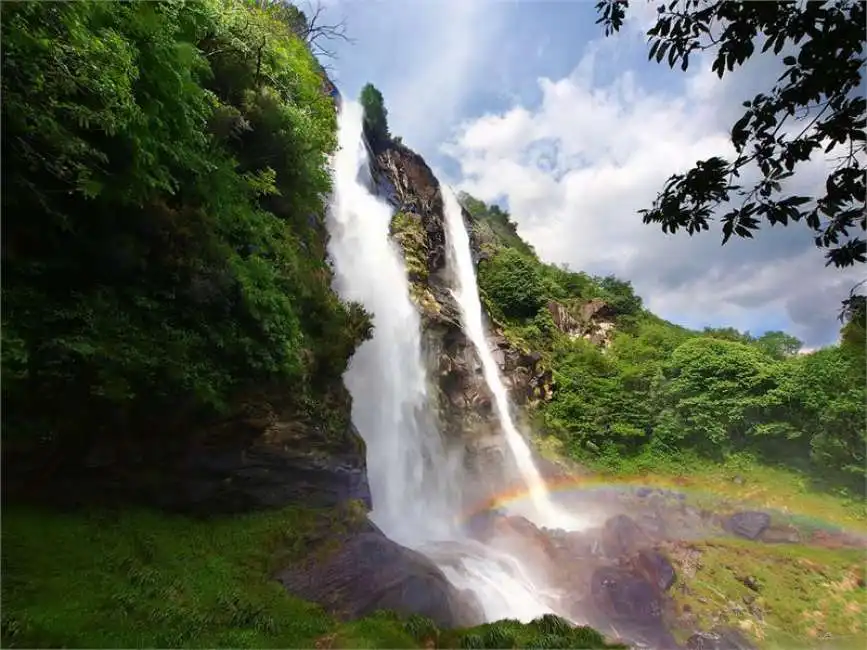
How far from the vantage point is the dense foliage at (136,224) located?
4965mm

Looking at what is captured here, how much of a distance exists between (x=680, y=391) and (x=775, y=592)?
533 inches

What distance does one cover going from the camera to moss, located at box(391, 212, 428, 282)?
25688 millimetres

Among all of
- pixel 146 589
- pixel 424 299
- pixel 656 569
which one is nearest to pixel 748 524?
pixel 656 569

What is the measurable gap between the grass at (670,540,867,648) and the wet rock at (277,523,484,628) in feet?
31.0

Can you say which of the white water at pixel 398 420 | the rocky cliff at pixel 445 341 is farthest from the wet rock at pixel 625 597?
the rocky cliff at pixel 445 341

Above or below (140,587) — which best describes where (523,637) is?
→ below

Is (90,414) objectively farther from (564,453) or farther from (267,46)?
(564,453)

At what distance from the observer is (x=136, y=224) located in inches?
261

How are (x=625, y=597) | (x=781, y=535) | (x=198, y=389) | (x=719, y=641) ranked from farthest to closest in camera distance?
(x=781, y=535) → (x=625, y=597) → (x=719, y=641) → (x=198, y=389)

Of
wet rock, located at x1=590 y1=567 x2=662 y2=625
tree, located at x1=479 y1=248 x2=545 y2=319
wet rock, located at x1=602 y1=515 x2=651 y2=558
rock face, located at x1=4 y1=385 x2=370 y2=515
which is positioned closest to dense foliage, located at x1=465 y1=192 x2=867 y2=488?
tree, located at x1=479 y1=248 x2=545 y2=319

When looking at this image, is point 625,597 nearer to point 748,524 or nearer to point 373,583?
point 373,583

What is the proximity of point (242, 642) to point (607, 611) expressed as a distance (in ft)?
38.5

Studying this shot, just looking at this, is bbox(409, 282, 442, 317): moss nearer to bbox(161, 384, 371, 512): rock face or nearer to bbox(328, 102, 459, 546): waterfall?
bbox(328, 102, 459, 546): waterfall

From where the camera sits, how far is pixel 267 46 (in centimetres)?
1055
